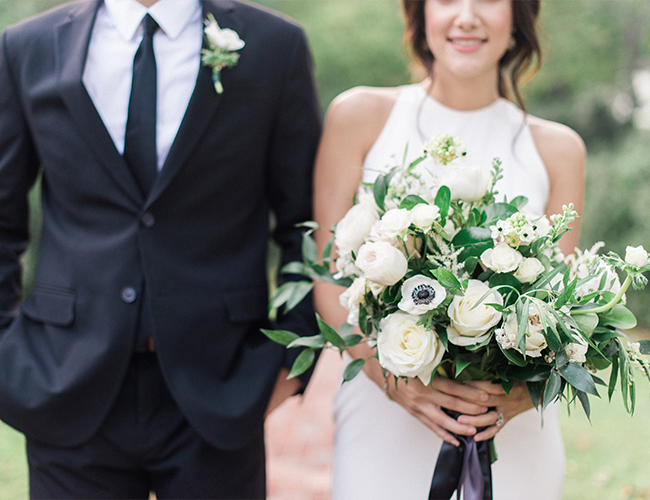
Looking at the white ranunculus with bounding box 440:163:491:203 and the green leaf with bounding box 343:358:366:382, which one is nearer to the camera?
the white ranunculus with bounding box 440:163:491:203

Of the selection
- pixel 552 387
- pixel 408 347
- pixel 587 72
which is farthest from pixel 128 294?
pixel 587 72

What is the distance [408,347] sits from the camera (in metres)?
1.72

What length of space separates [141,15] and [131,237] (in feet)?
2.56

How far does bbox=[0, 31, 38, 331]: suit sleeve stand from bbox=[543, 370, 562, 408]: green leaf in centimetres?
194

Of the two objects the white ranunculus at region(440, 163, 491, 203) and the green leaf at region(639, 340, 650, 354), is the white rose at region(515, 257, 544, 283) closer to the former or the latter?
the white ranunculus at region(440, 163, 491, 203)

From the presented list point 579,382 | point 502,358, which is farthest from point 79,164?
point 579,382

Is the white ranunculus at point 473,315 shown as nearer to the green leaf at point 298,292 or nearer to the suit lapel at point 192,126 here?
the green leaf at point 298,292

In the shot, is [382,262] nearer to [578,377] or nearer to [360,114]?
[578,377]

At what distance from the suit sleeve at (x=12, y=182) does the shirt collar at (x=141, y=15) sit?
1.39 ft

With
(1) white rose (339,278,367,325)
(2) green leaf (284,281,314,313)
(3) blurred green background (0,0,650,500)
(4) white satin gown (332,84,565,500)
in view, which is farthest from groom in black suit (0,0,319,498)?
(3) blurred green background (0,0,650,500)

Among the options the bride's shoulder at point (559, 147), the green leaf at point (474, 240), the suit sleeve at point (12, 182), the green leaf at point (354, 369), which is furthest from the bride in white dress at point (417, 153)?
the suit sleeve at point (12, 182)

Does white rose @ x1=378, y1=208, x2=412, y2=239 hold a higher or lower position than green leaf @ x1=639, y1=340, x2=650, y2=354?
higher

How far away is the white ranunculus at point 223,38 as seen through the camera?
2127 mm

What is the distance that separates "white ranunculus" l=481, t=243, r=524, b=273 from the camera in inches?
64.0
